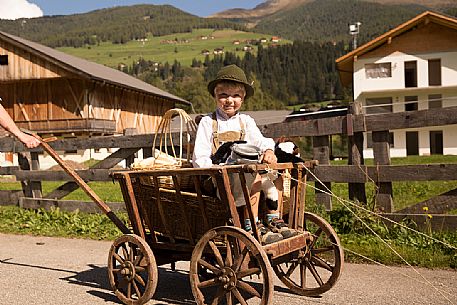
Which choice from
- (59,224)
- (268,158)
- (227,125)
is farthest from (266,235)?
(59,224)

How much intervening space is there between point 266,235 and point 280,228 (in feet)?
0.62

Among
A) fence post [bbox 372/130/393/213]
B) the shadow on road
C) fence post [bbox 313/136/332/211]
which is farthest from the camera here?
fence post [bbox 313/136/332/211]

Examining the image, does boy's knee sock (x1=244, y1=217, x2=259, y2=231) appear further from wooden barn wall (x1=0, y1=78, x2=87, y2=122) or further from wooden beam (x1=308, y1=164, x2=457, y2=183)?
wooden barn wall (x1=0, y1=78, x2=87, y2=122)

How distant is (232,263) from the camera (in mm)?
Result: 3910

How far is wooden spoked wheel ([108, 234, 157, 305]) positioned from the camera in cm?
437

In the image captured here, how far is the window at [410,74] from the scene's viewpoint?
1459 inches

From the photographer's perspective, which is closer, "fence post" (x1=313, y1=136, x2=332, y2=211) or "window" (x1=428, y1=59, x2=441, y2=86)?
"fence post" (x1=313, y1=136, x2=332, y2=211)

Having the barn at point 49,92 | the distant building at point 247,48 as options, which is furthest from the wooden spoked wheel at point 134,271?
the distant building at point 247,48

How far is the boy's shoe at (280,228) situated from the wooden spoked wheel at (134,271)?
1.03 m

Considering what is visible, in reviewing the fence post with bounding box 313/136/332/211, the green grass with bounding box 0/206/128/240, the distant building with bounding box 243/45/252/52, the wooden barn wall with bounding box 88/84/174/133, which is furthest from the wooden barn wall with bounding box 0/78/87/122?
the distant building with bounding box 243/45/252/52

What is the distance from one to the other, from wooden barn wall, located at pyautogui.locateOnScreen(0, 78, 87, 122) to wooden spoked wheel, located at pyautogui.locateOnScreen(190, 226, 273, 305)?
30.9 metres

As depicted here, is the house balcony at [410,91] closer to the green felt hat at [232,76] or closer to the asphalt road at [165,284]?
the asphalt road at [165,284]

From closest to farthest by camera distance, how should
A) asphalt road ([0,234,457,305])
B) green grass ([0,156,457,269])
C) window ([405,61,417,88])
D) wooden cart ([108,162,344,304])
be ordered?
1. wooden cart ([108,162,344,304])
2. asphalt road ([0,234,457,305])
3. green grass ([0,156,457,269])
4. window ([405,61,417,88])

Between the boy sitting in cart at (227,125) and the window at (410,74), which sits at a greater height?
the window at (410,74)
